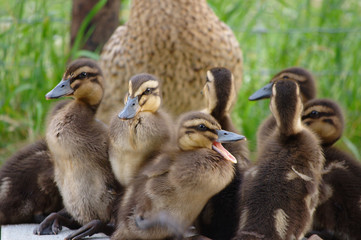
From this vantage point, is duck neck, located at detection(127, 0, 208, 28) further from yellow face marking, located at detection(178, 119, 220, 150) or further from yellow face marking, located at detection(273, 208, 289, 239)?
yellow face marking, located at detection(273, 208, 289, 239)

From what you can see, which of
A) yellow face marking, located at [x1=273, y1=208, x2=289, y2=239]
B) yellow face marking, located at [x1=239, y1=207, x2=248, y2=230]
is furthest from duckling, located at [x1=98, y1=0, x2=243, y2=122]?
yellow face marking, located at [x1=273, y1=208, x2=289, y2=239]

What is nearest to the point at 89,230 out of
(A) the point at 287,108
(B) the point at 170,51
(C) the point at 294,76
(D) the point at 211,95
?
(D) the point at 211,95

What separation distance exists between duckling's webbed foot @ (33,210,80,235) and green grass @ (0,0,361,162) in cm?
155

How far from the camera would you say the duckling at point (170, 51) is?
4449mm

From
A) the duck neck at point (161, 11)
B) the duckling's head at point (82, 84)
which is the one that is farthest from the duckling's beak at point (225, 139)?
the duck neck at point (161, 11)

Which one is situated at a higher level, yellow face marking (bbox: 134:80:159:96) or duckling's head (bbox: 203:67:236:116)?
yellow face marking (bbox: 134:80:159:96)

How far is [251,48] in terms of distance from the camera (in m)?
6.75

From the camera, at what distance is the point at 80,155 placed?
3.20m

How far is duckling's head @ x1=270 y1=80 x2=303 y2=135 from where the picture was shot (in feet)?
9.64

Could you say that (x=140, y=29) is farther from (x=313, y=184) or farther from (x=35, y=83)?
(x=313, y=184)

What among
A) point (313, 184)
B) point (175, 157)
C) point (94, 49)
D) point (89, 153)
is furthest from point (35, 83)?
point (313, 184)

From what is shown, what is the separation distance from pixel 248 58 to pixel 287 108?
3743 millimetres

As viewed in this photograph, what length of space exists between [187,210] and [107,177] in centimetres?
55

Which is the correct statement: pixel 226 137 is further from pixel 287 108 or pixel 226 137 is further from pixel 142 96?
pixel 142 96
